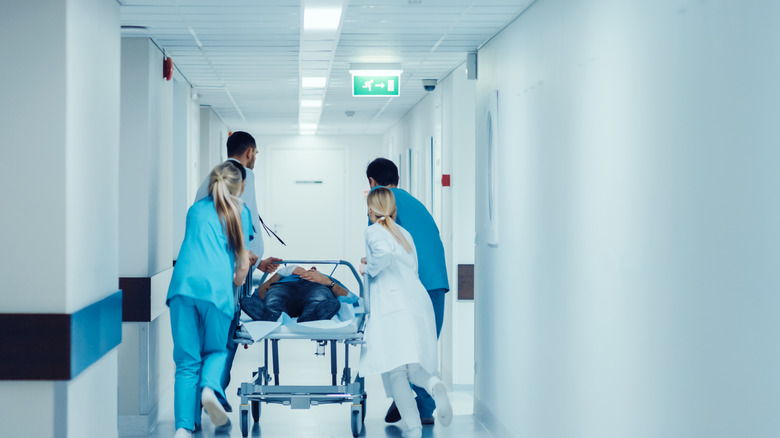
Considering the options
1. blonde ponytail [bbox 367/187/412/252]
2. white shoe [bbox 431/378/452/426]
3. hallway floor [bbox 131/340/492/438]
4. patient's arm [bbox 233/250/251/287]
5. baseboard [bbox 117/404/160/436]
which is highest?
blonde ponytail [bbox 367/187/412/252]

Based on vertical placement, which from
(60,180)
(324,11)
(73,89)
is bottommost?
(60,180)

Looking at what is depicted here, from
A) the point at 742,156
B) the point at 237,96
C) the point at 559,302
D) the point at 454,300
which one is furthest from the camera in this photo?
the point at 237,96

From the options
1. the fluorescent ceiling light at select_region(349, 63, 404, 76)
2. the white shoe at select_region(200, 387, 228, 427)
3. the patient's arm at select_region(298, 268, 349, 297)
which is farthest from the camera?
the fluorescent ceiling light at select_region(349, 63, 404, 76)

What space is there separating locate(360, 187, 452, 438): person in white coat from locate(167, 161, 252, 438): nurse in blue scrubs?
0.81 meters

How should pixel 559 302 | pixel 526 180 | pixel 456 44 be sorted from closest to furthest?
pixel 559 302, pixel 526 180, pixel 456 44

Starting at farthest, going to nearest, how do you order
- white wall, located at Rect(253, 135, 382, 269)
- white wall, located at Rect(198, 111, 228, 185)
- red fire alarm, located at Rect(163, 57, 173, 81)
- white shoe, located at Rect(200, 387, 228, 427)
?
white wall, located at Rect(253, 135, 382, 269) < white wall, located at Rect(198, 111, 228, 185) < red fire alarm, located at Rect(163, 57, 173, 81) < white shoe, located at Rect(200, 387, 228, 427)

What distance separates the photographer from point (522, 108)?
4.45m

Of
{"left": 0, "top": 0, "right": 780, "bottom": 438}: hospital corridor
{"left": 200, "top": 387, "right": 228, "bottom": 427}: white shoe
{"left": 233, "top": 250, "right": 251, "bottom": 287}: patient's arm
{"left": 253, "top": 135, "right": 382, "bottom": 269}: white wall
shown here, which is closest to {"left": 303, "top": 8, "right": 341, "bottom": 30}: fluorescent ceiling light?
{"left": 0, "top": 0, "right": 780, "bottom": 438}: hospital corridor

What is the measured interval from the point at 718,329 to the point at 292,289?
3.13 metres

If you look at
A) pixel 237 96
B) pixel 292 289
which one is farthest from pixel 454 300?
pixel 237 96

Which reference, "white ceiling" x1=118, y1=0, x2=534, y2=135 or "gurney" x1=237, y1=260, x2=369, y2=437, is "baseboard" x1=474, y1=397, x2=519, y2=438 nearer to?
"gurney" x1=237, y1=260, x2=369, y2=437

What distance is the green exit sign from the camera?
6785 millimetres

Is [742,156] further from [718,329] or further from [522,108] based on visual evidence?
[522,108]

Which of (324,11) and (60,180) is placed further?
(324,11)
